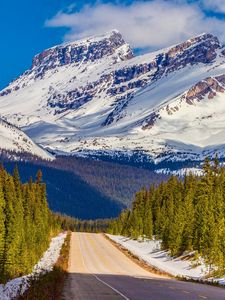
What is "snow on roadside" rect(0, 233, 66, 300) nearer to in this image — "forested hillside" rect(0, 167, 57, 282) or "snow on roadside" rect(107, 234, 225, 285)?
"forested hillside" rect(0, 167, 57, 282)

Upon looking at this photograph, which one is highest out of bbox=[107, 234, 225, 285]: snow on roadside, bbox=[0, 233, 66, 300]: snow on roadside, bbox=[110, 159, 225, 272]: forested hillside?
bbox=[110, 159, 225, 272]: forested hillside

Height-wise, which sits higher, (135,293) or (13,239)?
(13,239)

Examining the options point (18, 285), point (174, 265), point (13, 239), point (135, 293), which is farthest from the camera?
point (174, 265)

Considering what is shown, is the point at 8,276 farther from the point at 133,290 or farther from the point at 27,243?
the point at 133,290

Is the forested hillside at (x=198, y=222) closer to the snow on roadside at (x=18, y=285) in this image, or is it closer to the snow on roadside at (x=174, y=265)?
the snow on roadside at (x=174, y=265)

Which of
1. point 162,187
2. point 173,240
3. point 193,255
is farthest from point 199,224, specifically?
point 162,187

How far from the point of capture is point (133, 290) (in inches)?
1395

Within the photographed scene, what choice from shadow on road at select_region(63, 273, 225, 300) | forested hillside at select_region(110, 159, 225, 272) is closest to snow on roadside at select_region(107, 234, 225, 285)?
forested hillside at select_region(110, 159, 225, 272)

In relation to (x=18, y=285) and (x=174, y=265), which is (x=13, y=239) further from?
(x=18, y=285)

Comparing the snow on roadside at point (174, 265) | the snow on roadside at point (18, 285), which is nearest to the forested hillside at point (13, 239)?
the snow on roadside at point (18, 285)

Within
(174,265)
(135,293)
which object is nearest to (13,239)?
(174,265)

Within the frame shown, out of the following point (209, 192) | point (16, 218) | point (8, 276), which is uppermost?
point (209, 192)

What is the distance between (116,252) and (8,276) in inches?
1428

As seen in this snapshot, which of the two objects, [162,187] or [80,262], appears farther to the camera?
[162,187]
